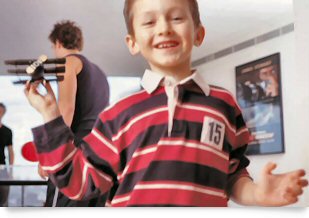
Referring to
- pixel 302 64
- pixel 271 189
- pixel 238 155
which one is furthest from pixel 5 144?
pixel 302 64

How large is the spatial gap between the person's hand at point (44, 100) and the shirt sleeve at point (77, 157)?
0.02m

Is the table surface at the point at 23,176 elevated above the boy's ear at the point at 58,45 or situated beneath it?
situated beneath

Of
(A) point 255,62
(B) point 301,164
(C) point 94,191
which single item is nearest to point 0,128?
(C) point 94,191

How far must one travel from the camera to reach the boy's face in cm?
151

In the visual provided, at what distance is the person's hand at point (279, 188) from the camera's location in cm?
152

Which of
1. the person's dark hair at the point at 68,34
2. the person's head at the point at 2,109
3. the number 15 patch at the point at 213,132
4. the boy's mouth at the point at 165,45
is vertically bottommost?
the number 15 patch at the point at 213,132

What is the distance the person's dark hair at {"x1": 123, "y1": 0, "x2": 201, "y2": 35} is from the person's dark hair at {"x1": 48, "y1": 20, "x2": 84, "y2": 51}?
5.7 inches

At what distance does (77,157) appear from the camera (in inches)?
58.7

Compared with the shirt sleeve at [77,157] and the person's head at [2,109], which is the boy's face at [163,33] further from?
the person's head at [2,109]

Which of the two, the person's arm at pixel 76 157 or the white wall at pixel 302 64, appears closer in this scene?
the person's arm at pixel 76 157

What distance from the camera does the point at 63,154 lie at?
4.85 ft

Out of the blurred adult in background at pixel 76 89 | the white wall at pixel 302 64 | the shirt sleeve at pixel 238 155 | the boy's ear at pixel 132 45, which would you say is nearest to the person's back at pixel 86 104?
the blurred adult in background at pixel 76 89

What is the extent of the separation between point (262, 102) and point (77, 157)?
1.91ft

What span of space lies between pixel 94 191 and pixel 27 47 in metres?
0.46
